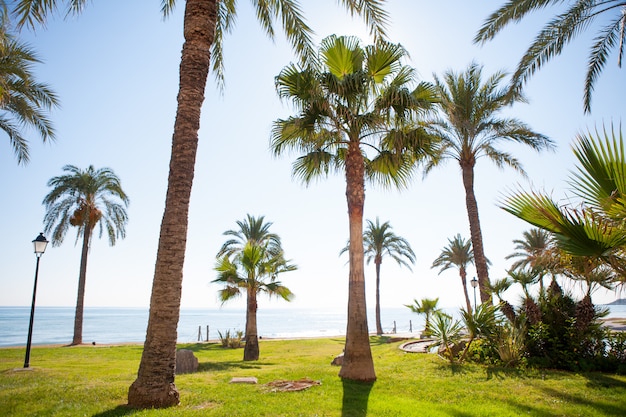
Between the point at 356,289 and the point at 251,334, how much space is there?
28.5ft

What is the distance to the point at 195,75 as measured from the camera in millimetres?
7781

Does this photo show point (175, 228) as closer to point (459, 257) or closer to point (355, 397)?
point (355, 397)

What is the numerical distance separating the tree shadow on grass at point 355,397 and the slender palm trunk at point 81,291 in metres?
21.9

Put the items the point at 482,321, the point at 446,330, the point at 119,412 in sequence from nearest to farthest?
the point at 119,412 < the point at 482,321 < the point at 446,330

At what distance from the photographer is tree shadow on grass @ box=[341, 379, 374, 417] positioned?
6.45 metres

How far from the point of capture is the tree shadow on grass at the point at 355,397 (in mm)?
6452

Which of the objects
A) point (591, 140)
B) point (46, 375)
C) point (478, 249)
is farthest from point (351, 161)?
point (46, 375)

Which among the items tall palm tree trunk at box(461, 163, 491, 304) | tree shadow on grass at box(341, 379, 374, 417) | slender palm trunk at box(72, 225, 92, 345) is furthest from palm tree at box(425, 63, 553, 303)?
slender palm trunk at box(72, 225, 92, 345)

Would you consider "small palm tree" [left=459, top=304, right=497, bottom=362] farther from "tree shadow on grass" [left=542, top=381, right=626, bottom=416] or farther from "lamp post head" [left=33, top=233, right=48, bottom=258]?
"lamp post head" [left=33, top=233, right=48, bottom=258]

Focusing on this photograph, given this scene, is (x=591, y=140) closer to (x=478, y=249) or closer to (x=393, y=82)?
(x=393, y=82)

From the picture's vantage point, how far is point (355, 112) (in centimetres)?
1066

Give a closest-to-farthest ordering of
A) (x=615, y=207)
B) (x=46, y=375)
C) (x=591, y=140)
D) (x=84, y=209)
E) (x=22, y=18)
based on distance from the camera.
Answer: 1. (x=615, y=207)
2. (x=591, y=140)
3. (x=22, y=18)
4. (x=46, y=375)
5. (x=84, y=209)

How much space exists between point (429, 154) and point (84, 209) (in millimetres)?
23421

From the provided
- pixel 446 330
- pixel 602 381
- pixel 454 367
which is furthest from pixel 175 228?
pixel 602 381
